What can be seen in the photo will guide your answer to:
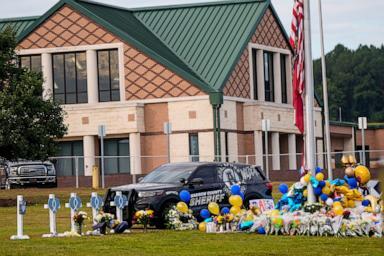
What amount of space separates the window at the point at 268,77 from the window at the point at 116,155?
8915mm

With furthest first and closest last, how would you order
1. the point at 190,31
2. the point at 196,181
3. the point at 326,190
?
the point at 190,31 < the point at 196,181 < the point at 326,190

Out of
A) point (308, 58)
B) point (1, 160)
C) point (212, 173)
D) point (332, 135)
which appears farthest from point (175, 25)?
point (308, 58)

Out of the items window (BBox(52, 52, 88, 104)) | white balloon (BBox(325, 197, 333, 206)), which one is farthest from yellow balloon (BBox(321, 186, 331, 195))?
window (BBox(52, 52, 88, 104))

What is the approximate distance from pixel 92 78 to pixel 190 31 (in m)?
6.25

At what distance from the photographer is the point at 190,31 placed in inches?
2825

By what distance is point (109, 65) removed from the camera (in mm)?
69062

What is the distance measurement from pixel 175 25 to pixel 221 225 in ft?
148

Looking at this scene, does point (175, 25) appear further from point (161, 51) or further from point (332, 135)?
point (332, 135)

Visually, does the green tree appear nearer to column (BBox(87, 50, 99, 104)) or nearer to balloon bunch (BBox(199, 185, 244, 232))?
column (BBox(87, 50, 99, 104))

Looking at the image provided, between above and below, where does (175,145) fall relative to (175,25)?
below

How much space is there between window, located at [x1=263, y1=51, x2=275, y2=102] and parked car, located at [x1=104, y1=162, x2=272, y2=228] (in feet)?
129

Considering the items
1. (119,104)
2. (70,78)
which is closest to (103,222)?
(119,104)

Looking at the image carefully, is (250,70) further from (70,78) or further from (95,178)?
(95,178)

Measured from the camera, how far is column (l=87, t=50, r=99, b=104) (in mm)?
68812
